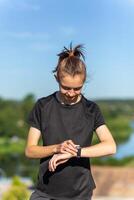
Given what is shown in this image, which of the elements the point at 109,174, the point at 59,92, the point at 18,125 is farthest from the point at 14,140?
the point at 59,92

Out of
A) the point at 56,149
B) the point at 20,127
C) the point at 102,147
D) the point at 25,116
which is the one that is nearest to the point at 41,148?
the point at 56,149

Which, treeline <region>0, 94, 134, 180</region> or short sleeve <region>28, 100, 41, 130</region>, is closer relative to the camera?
short sleeve <region>28, 100, 41, 130</region>

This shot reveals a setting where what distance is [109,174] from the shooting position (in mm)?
11000

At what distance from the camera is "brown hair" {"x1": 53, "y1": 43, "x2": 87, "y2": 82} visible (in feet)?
5.89

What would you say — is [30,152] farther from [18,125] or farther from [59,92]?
[18,125]

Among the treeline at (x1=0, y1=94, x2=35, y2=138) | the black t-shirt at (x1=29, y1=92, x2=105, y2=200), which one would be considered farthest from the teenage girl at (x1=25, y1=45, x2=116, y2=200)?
the treeline at (x1=0, y1=94, x2=35, y2=138)

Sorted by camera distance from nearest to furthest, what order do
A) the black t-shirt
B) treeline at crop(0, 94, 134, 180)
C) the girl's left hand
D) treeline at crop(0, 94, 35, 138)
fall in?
the girl's left hand
the black t-shirt
treeline at crop(0, 94, 134, 180)
treeline at crop(0, 94, 35, 138)

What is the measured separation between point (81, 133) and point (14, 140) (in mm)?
22444

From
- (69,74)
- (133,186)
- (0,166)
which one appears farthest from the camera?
(0,166)

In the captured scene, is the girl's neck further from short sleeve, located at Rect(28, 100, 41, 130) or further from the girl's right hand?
the girl's right hand

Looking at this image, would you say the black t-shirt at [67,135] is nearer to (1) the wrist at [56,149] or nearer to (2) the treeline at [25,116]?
(1) the wrist at [56,149]

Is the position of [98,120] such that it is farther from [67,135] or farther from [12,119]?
[12,119]

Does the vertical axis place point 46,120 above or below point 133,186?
above

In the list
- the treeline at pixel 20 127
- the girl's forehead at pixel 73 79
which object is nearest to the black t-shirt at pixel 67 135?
the girl's forehead at pixel 73 79
